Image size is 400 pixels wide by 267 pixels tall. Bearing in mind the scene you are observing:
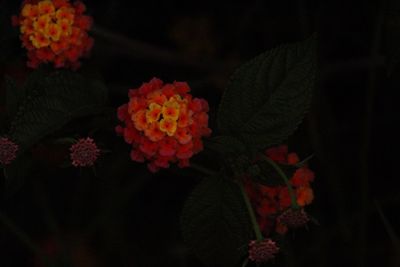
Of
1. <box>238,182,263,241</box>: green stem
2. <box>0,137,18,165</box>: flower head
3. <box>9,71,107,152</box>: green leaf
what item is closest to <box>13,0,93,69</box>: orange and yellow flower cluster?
<box>9,71,107,152</box>: green leaf

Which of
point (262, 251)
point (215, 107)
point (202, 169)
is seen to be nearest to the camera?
point (262, 251)

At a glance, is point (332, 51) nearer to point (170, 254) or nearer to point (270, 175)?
point (170, 254)

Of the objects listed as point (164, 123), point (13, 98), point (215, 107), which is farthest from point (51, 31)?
point (215, 107)

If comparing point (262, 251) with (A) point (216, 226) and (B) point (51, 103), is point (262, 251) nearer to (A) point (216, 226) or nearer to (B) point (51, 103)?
(A) point (216, 226)

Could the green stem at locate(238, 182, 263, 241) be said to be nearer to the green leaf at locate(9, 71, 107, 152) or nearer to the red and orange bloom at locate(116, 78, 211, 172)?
the red and orange bloom at locate(116, 78, 211, 172)

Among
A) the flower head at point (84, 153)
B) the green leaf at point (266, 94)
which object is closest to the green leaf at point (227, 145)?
the green leaf at point (266, 94)

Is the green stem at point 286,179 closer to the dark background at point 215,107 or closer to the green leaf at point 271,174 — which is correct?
the green leaf at point 271,174
